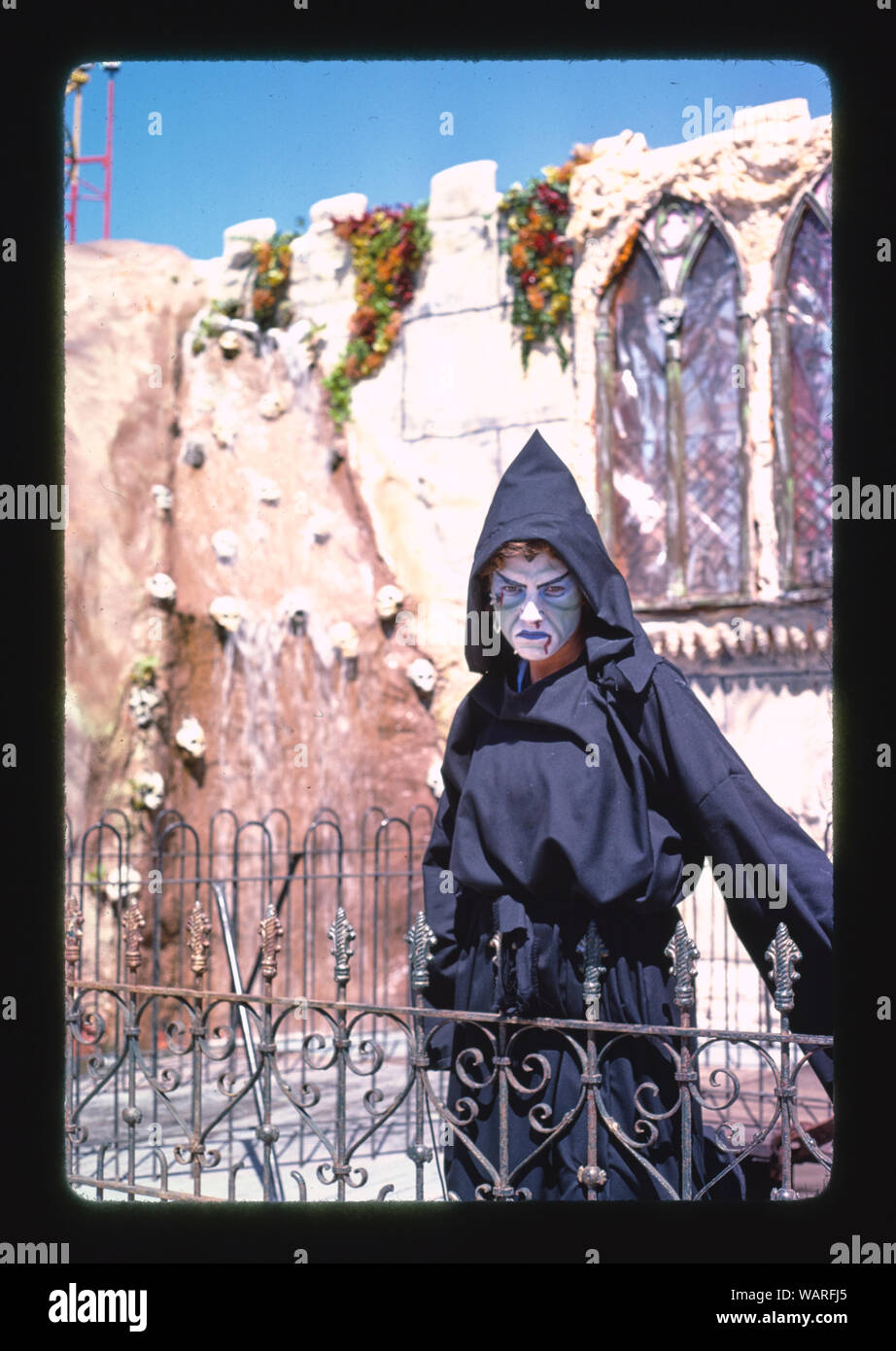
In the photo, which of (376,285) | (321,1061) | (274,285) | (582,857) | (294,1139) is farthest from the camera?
(274,285)

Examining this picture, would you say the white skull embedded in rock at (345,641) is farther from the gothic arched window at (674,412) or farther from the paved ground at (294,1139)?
the paved ground at (294,1139)

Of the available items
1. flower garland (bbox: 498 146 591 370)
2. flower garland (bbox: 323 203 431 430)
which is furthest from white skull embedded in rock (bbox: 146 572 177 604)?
flower garland (bbox: 498 146 591 370)

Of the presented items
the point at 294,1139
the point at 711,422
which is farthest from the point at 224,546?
the point at 294,1139

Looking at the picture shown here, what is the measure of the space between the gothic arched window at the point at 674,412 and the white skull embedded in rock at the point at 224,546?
8.76ft

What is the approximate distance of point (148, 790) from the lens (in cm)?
870

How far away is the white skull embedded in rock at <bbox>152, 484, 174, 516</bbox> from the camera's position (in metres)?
9.23

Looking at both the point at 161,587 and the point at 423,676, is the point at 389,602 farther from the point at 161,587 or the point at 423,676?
the point at 161,587

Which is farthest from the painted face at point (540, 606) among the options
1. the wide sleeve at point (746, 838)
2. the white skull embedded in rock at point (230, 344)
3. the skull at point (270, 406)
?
the white skull embedded in rock at point (230, 344)

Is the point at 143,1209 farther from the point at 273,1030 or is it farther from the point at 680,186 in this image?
the point at 680,186

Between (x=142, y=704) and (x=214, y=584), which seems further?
(x=214, y=584)

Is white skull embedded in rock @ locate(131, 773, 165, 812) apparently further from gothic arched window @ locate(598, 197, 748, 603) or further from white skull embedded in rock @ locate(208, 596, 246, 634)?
gothic arched window @ locate(598, 197, 748, 603)

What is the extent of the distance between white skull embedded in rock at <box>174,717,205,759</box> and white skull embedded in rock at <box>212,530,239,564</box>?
1182mm

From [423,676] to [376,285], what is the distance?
2885mm

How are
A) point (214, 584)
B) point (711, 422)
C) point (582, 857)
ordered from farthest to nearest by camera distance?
point (214, 584) → point (711, 422) → point (582, 857)
